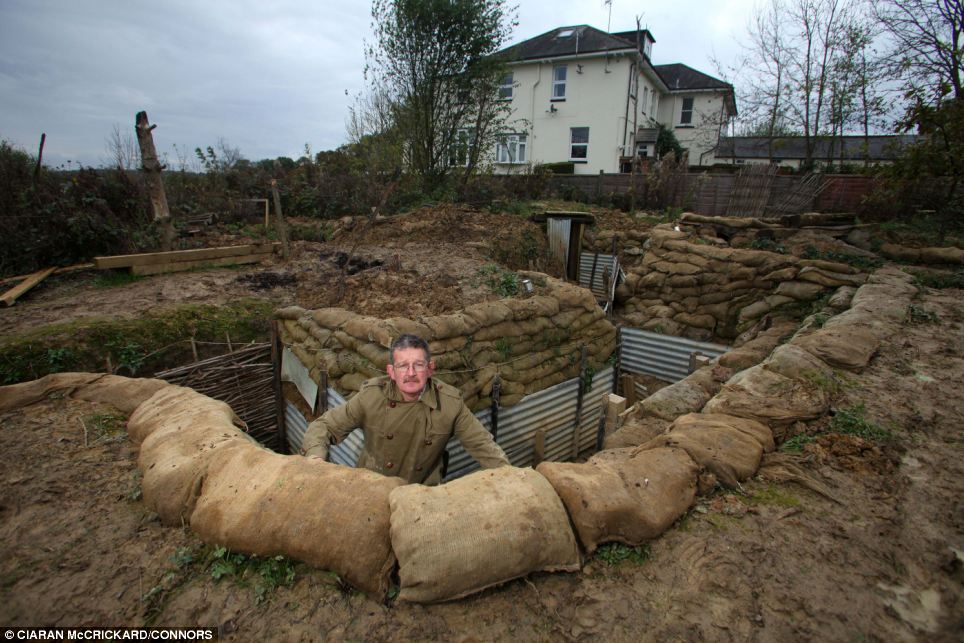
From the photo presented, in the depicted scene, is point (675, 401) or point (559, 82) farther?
point (559, 82)

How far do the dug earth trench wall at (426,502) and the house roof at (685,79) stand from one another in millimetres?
25427

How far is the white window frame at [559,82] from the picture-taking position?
19453 millimetres

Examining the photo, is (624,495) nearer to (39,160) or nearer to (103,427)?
(103,427)

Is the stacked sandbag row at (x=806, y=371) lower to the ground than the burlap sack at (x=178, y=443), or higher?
higher

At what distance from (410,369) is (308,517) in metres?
0.90

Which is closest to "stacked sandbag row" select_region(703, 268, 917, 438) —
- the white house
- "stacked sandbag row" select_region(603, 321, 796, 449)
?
"stacked sandbag row" select_region(603, 321, 796, 449)

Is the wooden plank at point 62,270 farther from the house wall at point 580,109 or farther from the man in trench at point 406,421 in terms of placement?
the house wall at point 580,109

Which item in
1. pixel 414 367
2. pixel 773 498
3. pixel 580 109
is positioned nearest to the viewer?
pixel 773 498

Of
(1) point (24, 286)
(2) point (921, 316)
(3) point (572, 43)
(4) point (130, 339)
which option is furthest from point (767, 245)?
(3) point (572, 43)

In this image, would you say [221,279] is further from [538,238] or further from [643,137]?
[643,137]

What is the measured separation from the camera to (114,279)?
6105 millimetres

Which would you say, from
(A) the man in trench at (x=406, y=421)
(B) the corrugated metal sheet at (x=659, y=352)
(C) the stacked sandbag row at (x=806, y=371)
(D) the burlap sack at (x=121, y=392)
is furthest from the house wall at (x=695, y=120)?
(D) the burlap sack at (x=121, y=392)

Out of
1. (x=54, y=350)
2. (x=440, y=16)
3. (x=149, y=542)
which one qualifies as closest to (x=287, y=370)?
(x=54, y=350)

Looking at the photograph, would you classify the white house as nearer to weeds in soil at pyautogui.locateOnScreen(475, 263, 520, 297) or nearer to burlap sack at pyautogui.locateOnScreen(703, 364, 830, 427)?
weeds in soil at pyautogui.locateOnScreen(475, 263, 520, 297)
